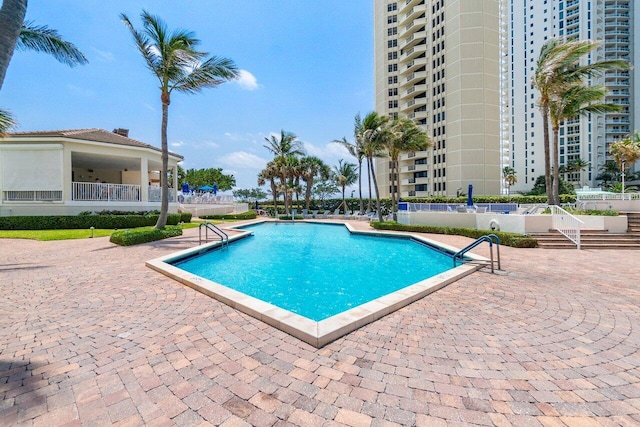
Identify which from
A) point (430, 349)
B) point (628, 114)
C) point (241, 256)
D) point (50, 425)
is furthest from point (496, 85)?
point (628, 114)

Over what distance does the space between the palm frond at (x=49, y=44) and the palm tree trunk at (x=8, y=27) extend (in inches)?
292

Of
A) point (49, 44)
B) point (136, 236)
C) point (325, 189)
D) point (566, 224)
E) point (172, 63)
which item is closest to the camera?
point (49, 44)

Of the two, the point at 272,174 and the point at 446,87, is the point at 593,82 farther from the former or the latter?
the point at 272,174

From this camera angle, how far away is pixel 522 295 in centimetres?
579

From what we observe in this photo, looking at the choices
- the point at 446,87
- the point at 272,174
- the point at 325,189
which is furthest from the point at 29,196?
the point at 446,87

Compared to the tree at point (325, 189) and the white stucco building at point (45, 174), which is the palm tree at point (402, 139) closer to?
the white stucco building at point (45, 174)

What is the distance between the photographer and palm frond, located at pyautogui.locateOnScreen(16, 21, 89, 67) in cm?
1018

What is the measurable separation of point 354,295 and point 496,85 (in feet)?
159

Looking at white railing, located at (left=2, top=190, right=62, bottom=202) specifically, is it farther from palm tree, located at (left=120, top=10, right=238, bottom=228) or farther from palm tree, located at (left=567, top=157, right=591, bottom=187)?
palm tree, located at (left=567, top=157, right=591, bottom=187)

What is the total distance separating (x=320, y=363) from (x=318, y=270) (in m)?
6.49

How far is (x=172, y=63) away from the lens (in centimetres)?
1486

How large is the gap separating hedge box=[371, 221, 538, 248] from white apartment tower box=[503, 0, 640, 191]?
6939 cm

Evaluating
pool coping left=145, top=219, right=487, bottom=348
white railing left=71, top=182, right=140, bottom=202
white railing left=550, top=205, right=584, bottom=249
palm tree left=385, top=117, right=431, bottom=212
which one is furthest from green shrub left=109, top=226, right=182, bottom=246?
white railing left=550, top=205, right=584, bottom=249

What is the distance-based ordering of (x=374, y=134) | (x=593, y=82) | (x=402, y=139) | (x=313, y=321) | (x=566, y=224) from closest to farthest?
(x=313, y=321) → (x=566, y=224) → (x=374, y=134) → (x=402, y=139) → (x=593, y=82)
